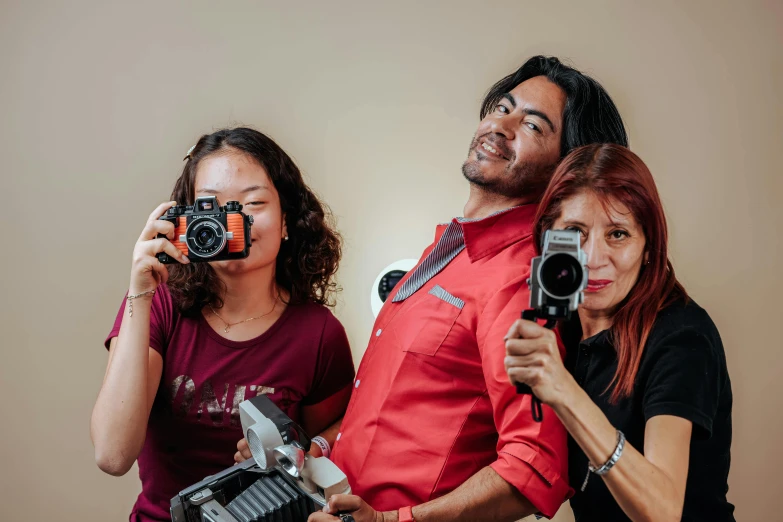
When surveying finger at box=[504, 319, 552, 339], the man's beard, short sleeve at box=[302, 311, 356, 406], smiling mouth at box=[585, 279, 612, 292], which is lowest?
short sleeve at box=[302, 311, 356, 406]

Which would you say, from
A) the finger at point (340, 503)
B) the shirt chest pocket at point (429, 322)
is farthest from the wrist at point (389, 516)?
the shirt chest pocket at point (429, 322)

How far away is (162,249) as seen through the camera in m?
1.88

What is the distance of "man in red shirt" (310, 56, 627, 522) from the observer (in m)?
1.62

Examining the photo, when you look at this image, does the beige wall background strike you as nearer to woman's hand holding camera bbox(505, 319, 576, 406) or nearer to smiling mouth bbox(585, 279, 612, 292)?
smiling mouth bbox(585, 279, 612, 292)

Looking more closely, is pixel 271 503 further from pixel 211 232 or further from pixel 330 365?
pixel 211 232

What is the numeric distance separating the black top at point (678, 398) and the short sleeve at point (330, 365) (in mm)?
758

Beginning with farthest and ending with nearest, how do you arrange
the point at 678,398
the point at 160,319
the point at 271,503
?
the point at 160,319, the point at 271,503, the point at 678,398

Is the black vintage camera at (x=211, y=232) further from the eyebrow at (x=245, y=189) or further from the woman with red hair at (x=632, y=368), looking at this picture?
the woman with red hair at (x=632, y=368)

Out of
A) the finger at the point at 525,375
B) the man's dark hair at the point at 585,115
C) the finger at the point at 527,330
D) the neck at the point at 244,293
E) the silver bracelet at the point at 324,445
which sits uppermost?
the man's dark hair at the point at 585,115

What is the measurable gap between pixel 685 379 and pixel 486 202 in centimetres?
86

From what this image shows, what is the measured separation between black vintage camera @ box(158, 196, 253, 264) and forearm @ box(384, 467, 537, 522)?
76 centimetres

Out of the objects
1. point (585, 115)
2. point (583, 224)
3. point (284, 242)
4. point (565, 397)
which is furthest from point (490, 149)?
point (565, 397)

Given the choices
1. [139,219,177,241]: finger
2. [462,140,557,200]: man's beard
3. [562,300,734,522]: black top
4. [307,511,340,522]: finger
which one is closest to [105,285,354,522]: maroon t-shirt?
[139,219,177,241]: finger

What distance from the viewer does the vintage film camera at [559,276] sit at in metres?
1.22
